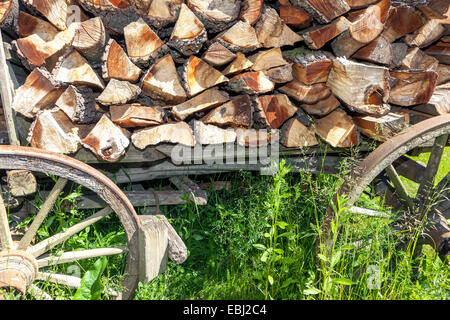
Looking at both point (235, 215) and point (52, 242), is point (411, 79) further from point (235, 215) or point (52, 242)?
point (52, 242)

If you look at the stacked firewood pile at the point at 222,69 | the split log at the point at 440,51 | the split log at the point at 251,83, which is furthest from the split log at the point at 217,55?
the split log at the point at 440,51

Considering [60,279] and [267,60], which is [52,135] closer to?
[60,279]

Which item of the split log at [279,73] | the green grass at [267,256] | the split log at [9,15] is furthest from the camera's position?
the split log at [279,73]

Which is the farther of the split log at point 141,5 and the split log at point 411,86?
the split log at point 411,86

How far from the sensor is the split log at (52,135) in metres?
1.86

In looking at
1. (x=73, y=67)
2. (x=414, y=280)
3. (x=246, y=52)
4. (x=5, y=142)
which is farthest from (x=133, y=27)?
(x=414, y=280)

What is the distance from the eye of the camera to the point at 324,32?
201 cm

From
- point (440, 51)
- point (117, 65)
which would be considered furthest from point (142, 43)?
point (440, 51)

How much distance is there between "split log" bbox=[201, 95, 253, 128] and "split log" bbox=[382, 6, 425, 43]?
2.76ft

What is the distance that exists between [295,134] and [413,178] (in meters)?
0.73

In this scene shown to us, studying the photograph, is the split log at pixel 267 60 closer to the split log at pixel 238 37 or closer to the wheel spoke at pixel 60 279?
the split log at pixel 238 37

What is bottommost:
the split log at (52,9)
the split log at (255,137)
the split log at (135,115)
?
the split log at (255,137)

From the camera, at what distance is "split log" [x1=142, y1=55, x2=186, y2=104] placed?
1908 mm

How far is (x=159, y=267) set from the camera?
1886 mm
